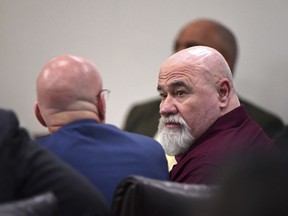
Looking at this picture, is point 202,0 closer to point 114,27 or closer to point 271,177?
point 114,27

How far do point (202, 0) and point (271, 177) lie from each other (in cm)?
362

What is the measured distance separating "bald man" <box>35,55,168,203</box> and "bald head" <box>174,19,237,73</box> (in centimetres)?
179

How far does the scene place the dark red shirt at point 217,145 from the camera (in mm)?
2211

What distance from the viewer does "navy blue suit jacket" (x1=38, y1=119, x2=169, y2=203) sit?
197 centimetres

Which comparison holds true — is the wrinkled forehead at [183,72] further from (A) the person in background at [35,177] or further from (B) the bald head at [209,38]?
(B) the bald head at [209,38]

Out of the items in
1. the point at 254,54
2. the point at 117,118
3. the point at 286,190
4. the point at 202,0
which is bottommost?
the point at 117,118

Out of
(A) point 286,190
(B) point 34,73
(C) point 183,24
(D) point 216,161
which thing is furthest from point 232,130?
(B) point 34,73

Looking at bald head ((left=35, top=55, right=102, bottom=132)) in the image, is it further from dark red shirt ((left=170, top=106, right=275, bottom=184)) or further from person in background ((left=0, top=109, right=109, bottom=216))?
person in background ((left=0, top=109, right=109, bottom=216))

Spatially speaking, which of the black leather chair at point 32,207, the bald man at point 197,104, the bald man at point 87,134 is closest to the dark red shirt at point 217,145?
the bald man at point 197,104

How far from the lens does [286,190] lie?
0.75 metres

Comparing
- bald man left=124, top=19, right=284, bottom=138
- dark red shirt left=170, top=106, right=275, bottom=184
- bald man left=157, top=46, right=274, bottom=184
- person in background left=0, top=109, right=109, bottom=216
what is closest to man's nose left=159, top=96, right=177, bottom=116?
bald man left=157, top=46, right=274, bottom=184

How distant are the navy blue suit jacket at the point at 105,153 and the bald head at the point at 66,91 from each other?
0.05m

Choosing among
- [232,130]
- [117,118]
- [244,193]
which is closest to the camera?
[244,193]

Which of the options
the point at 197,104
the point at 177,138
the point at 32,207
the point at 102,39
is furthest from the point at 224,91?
the point at 102,39
